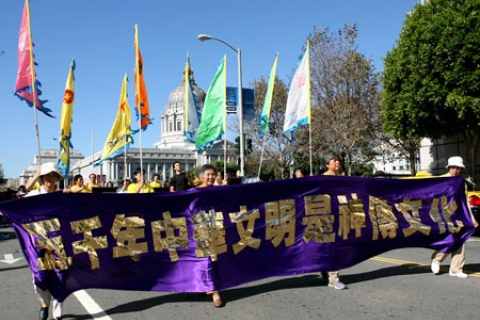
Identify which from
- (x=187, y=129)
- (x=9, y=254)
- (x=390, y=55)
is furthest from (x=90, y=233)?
(x=390, y=55)

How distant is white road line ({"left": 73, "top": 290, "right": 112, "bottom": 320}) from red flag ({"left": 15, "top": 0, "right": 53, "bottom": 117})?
847 cm

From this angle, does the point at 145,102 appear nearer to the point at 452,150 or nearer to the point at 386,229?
the point at 386,229

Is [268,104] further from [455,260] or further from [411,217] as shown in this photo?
[455,260]

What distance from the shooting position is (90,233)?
5.12 metres

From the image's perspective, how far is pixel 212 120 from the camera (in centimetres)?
1527

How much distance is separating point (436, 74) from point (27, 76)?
14548 millimetres

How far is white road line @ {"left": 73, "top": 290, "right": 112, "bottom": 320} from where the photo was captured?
4.94 metres

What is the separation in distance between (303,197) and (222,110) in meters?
9.53

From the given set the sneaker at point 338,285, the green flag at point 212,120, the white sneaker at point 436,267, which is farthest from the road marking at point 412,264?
the green flag at point 212,120

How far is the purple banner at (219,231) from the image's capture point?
16.2ft

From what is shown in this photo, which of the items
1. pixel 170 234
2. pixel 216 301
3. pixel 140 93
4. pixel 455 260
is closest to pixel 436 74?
pixel 140 93

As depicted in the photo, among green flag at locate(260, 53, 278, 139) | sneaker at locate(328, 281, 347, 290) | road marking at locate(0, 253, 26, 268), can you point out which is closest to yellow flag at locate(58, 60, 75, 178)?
road marking at locate(0, 253, 26, 268)

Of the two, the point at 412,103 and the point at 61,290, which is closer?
the point at 61,290

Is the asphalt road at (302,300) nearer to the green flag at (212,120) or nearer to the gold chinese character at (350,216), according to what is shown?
the gold chinese character at (350,216)
